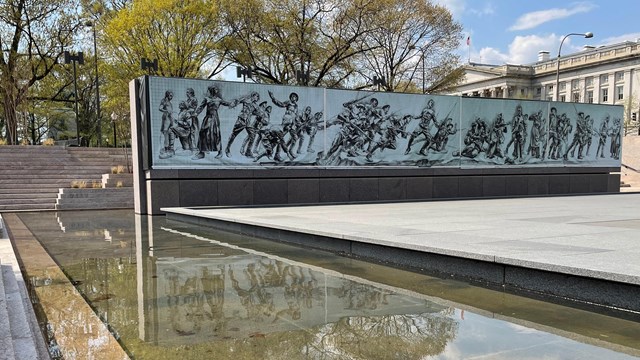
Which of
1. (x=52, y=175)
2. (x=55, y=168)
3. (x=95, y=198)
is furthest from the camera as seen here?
(x=55, y=168)

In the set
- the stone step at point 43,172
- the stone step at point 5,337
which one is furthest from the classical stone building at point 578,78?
the stone step at point 5,337

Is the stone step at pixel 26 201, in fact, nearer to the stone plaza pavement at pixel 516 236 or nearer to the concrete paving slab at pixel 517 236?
the stone plaza pavement at pixel 516 236

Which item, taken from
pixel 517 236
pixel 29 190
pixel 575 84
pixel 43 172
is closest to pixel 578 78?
pixel 575 84

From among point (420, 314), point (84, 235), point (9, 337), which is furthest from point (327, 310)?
point (84, 235)

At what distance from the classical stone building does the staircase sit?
2110 inches

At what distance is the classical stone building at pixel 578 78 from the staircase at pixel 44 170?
5359 centimetres

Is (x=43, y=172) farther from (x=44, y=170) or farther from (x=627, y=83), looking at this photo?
(x=627, y=83)

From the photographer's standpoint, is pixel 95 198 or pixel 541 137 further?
pixel 541 137

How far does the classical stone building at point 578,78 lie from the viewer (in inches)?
2847

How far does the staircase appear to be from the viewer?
18641mm

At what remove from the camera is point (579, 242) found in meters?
6.13

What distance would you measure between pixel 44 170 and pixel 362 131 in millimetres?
14380

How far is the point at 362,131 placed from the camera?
54.9ft

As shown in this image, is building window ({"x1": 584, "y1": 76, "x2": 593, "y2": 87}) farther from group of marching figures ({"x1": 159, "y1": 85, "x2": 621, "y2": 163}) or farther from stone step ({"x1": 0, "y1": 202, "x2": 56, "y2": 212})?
stone step ({"x1": 0, "y1": 202, "x2": 56, "y2": 212})
